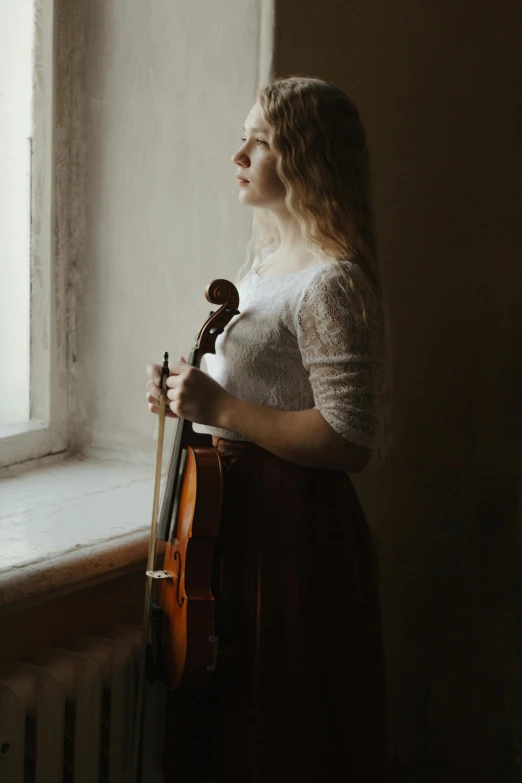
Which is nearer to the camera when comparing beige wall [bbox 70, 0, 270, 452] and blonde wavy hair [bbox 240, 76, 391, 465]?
blonde wavy hair [bbox 240, 76, 391, 465]

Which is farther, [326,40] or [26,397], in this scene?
[26,397]

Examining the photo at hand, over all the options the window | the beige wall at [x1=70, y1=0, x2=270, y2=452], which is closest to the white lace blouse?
the beige wall at [x1=70, y1=0, x2=270, y2=452]

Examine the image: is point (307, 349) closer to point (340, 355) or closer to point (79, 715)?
point (340, 355)

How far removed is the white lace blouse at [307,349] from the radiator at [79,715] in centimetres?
43

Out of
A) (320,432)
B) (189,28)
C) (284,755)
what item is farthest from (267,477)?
(189,28)

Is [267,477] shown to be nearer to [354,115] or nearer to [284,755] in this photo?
[284,755]

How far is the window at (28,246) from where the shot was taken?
1918 millimetres

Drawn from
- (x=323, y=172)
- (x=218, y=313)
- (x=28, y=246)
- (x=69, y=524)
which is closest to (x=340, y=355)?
(x=218, y=313)

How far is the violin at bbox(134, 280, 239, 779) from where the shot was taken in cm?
135

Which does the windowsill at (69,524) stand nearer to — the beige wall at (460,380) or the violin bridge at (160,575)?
the violin bridge at (160,575)

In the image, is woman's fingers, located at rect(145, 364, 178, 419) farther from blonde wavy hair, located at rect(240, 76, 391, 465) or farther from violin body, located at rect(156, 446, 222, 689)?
blonde wavy hair, located at rect(240, 76, 391, 465)

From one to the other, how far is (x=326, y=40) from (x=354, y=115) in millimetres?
460

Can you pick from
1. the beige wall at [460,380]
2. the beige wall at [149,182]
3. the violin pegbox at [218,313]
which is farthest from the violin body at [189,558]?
the beige wall at [460,380]

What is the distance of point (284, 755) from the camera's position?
1456 mm
